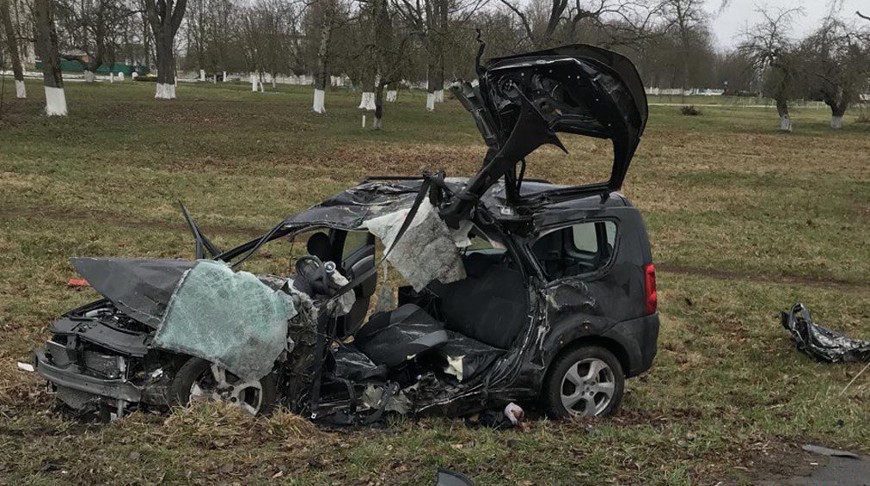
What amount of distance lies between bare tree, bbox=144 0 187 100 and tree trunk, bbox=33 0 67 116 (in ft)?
39.0

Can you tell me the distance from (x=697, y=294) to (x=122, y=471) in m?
7.97

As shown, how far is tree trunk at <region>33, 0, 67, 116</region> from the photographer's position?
23.7 meters

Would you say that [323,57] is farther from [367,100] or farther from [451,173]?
[451,173]

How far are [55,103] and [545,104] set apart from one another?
83.9 ft

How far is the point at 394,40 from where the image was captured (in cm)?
3203

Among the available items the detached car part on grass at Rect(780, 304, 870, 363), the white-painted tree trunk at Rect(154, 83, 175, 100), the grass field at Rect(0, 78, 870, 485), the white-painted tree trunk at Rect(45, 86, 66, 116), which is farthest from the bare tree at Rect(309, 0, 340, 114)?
the detached car part on grass at Rect(780, 304, 870, 363)

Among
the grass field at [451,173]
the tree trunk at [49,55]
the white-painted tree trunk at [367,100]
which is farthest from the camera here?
the white-painted tree trunk at [367,100]

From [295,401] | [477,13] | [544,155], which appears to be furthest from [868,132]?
[295,401]

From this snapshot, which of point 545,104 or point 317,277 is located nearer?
point 545,104

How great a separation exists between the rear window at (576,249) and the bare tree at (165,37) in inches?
1405

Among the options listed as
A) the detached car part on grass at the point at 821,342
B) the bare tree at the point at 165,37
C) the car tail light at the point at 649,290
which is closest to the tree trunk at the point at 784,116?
the bare tree at the point at 165,37

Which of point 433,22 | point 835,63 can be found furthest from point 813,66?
point 433,22

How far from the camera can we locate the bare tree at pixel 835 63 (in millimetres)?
44156

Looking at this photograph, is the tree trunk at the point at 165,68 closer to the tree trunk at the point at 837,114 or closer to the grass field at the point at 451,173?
the grass field at the point at 451,173
